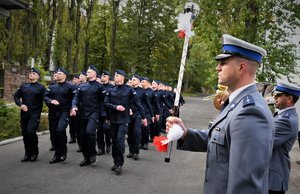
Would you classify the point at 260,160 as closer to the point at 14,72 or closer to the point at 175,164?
the point at 175,164

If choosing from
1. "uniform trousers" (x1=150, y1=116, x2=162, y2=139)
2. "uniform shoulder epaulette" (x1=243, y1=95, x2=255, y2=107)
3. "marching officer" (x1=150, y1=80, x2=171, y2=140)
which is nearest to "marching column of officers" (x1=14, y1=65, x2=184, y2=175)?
"marching officer" (x1=150, y1=80, x2=171, y2=140)

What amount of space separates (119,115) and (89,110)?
2.66 ft

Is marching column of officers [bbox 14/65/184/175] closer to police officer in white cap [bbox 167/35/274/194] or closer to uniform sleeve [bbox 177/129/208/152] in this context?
uniform sleeve [bbox 177/129/208/152]

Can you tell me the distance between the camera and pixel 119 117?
7.65 m

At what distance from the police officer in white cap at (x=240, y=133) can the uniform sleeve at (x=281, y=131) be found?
138 cm

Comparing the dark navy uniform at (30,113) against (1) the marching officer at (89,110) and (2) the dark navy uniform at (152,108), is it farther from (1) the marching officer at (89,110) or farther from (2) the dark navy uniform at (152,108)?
(2) the dark navy uniform at (152,108)

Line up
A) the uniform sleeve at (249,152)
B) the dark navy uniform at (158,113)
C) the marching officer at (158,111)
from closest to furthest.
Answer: the uniform sleeve at (249,152), the marching officer at (158,111), the dark navy uniform at (158,113)

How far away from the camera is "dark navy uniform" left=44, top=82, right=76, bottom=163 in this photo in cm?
816

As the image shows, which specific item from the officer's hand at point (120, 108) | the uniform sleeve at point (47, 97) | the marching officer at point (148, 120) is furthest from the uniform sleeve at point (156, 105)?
the officer's hand at point (120, 108)

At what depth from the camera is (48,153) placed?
9.09m

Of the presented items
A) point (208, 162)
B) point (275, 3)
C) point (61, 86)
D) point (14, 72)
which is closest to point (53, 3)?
point (14, 72)

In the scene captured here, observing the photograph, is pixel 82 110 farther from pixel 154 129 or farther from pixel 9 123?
pixel 154 129

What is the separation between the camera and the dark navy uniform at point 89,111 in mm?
7891

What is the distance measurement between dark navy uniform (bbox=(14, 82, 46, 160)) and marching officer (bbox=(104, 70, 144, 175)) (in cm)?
168
